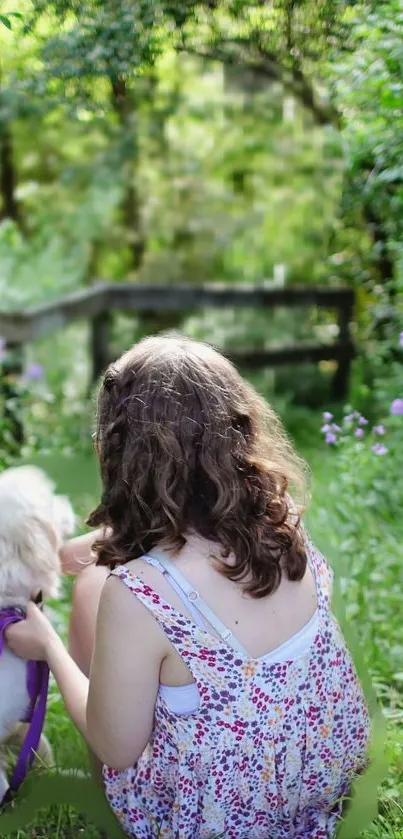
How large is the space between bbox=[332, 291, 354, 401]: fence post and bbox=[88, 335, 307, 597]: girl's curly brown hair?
222cm

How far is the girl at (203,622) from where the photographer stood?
151 cm

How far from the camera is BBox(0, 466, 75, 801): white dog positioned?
74.6 inches

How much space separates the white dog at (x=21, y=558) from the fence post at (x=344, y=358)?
2.04 m

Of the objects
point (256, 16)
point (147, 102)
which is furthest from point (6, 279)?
point (256, 16)

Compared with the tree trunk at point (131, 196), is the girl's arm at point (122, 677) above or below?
below

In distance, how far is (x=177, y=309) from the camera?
5.04m

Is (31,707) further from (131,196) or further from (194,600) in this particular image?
(131,196)

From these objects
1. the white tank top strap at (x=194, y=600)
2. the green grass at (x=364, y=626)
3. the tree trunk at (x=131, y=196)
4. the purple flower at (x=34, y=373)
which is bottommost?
the green grass at (x=364, y=626)

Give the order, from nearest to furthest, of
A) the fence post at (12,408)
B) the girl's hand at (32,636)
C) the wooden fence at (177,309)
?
the girl's hand at (32,636), the fence post at (12,408), the wooden fence at (177,309)

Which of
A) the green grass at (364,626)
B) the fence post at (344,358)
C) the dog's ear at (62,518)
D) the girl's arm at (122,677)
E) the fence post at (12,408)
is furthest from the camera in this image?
the fence post at (344,358)

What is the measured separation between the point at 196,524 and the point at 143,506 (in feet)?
0.30

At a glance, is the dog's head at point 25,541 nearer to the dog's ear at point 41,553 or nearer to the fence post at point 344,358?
the dog's ear at point 41,553

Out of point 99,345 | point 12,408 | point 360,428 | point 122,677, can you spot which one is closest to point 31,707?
point 122,677

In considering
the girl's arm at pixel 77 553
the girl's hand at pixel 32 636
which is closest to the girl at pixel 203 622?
the girl's hand at pixel 32 636
